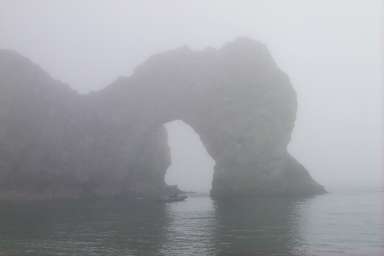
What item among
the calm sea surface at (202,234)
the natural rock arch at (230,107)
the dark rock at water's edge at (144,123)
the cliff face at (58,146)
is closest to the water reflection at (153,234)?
the calm sea surface at (202,234)

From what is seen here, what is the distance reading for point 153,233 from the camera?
3356cm

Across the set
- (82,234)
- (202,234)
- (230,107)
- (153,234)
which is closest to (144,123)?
(230,107)

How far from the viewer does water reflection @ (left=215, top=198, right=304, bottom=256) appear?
84.1ft

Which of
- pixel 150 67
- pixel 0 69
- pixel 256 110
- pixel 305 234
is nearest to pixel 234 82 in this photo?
pixel 256 110

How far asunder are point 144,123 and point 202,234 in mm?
60102

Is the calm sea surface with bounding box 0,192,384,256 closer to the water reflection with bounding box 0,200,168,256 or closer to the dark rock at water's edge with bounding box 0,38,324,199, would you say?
the water reflection with bounding box 0,200,168,256

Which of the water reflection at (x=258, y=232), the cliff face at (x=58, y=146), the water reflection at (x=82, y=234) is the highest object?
the cliff face at (x=58, y=146)

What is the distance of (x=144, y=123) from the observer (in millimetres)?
90688

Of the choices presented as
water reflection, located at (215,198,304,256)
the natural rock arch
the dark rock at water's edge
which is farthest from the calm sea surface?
the dark rock at water's edge

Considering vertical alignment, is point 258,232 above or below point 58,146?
below

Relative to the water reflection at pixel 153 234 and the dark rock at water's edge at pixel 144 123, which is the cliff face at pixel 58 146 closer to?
the dark rock at water's edge at pixel 144 123

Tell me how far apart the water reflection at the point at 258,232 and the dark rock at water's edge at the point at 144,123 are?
34.2 metres

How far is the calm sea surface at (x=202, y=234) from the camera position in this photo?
84.8 feet

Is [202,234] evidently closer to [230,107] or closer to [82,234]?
[82,234]
